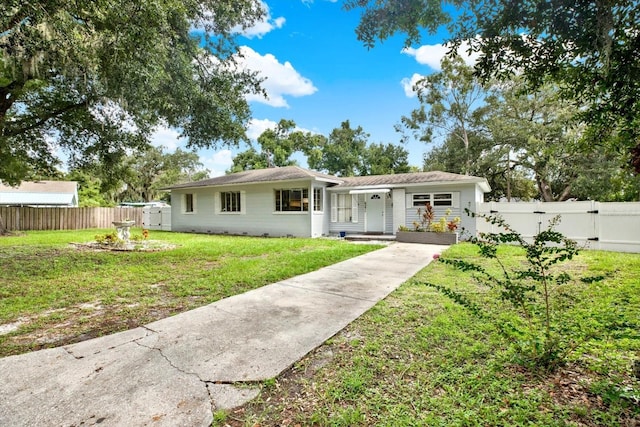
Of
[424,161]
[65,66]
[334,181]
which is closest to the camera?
[65,66]

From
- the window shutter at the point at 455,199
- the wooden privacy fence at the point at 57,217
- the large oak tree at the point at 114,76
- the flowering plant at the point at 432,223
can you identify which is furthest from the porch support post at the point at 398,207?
the wooden privacy fence at the point at 57,217

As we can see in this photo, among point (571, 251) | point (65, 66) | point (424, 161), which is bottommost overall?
point (571, 251)

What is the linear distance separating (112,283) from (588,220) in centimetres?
1283

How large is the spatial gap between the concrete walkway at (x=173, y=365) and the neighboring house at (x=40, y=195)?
31133mm

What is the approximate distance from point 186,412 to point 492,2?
3892 mm

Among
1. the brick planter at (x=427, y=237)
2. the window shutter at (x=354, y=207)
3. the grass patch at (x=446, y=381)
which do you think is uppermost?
the window shutter at (x=354, y=207)

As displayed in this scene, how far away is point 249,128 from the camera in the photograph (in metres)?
10.1

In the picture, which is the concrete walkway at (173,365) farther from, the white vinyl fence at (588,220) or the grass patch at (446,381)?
the white vinyl fence at (588,220)

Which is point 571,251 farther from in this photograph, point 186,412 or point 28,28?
point 28,28

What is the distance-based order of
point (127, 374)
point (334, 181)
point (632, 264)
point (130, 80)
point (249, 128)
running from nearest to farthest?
point (127, 374)
point (130, 80)
point (632, 264)
point (249, 128)
point (334, 181)

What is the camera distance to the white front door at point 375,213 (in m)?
14.0

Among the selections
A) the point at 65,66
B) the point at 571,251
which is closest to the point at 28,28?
the point at 65,66

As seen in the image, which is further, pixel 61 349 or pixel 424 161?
pixel 424 161

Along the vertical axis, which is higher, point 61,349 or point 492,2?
point 492,2
